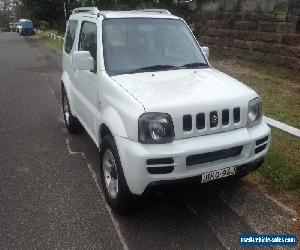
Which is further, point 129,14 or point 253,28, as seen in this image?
Answer: point 253,28

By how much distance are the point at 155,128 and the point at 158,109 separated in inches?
7.3

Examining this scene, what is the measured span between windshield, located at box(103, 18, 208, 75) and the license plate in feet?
5.20

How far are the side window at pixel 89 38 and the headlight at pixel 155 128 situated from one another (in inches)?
62.7

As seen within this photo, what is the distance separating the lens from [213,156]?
3.78m

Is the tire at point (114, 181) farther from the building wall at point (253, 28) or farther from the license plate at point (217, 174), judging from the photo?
the building wall at point (253, 28)

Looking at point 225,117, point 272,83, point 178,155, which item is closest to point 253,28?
point 272,83

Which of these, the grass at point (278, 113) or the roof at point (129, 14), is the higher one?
the roof at point (129, 14)

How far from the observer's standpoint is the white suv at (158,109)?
365 cm

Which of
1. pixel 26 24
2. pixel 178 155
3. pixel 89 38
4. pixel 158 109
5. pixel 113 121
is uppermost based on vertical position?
pixel 89 38

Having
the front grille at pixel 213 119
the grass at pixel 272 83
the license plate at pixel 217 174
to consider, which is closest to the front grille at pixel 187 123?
the front grille at pixel 213 119

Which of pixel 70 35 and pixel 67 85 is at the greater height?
pixel 70 35

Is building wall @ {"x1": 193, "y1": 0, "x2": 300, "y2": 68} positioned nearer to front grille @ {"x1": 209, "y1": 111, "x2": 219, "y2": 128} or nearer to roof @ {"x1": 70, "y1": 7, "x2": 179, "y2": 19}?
roof @ {"x1": 70, "y1": 7, "x2": 179, "y2": 19}

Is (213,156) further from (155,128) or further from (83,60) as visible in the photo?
(83,60)

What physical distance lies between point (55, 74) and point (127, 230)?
38.1ft
